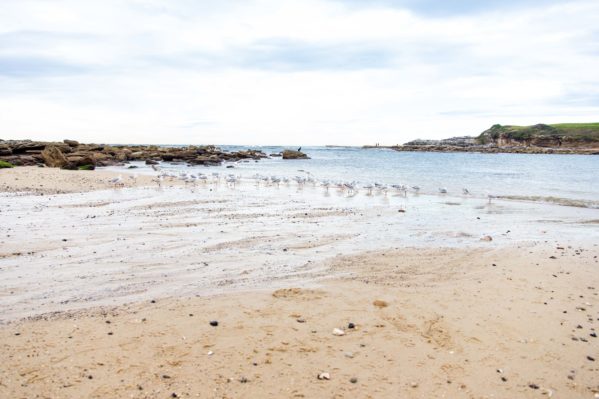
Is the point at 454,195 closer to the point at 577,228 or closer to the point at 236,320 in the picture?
the point at 577,228

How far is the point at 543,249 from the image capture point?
10703 mm

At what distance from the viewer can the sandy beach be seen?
462cm

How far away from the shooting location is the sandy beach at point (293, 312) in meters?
4.62

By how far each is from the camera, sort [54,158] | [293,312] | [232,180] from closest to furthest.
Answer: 1. [293,312]
2. [232,180]
3. [54,158]

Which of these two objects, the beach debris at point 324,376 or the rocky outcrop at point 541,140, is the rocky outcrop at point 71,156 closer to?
the beach debris at point 324,376

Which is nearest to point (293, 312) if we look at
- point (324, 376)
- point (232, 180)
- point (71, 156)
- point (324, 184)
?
point (324, 376)

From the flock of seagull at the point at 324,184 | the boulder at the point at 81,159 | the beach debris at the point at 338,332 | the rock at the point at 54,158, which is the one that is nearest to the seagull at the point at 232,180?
the flock of seagull at the point at 324,184

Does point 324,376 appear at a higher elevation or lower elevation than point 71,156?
lower

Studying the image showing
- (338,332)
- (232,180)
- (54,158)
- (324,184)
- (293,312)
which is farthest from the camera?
(54,158)

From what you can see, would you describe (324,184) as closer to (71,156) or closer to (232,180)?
(232,180)

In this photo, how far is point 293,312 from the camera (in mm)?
6352

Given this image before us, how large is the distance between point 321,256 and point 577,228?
30.1 ft

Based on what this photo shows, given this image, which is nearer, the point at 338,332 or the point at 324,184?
the point at 338,332

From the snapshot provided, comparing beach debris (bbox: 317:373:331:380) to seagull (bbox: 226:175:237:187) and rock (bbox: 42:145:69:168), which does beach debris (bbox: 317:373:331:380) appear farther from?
rock (bbox: 42:145:69:168)
